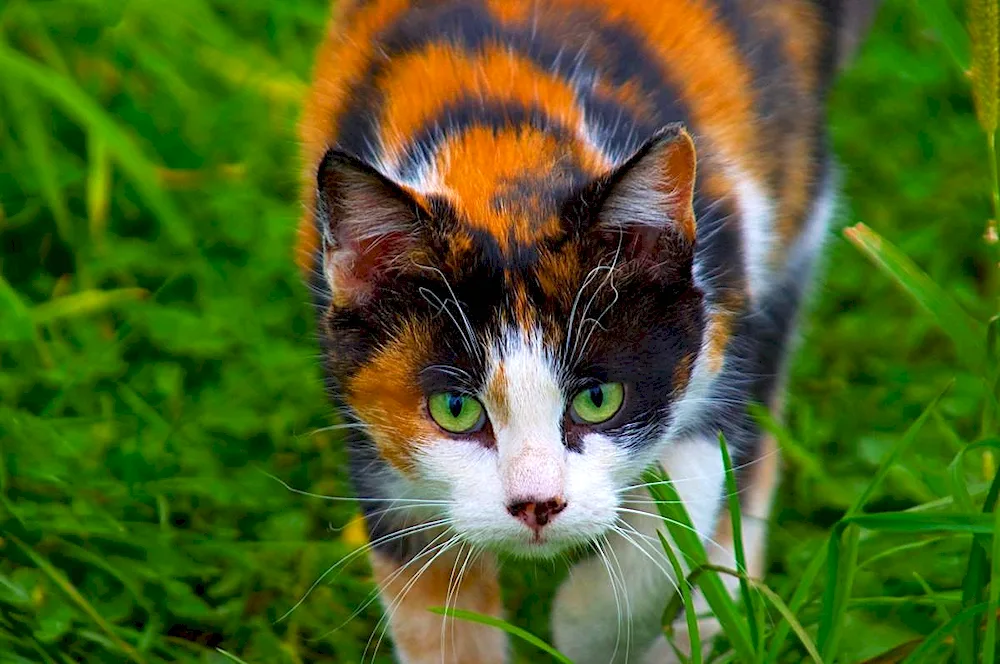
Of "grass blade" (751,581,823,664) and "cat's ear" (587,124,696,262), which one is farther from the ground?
"cat's ear" (587,124,696,262)

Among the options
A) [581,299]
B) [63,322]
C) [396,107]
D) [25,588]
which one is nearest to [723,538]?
[581,299]

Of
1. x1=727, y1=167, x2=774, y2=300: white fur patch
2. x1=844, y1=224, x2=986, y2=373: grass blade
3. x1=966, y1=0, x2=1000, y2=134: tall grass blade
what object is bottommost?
x1=844, y1=224, x2=986, y2=373: grass blade

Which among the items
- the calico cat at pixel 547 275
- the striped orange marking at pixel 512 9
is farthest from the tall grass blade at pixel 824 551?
the striped orange marking at pixel 512 9

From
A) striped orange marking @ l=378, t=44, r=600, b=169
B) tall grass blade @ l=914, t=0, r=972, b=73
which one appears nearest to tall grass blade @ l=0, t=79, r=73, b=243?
striped orange marking @ l=378, t=44, r=600, b=169

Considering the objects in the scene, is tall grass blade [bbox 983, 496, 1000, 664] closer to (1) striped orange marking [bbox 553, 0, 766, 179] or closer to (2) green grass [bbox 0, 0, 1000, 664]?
(2) green grass [bbox 0, 0, 1000, 664]

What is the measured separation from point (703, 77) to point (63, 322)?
1786mm

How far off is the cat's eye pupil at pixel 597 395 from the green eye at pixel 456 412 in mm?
171

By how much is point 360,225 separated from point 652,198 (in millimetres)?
445

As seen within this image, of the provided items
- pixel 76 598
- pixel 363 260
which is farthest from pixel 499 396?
pixel 76 598

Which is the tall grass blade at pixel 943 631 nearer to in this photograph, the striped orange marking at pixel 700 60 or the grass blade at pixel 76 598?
the striped orange marking at pixel 700 60

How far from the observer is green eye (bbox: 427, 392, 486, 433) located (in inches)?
86.0

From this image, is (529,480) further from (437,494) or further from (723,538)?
(723,538)

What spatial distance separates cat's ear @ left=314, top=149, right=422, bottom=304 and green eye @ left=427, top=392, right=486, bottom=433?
0.21m

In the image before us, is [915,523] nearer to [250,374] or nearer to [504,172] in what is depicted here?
[504,172]
